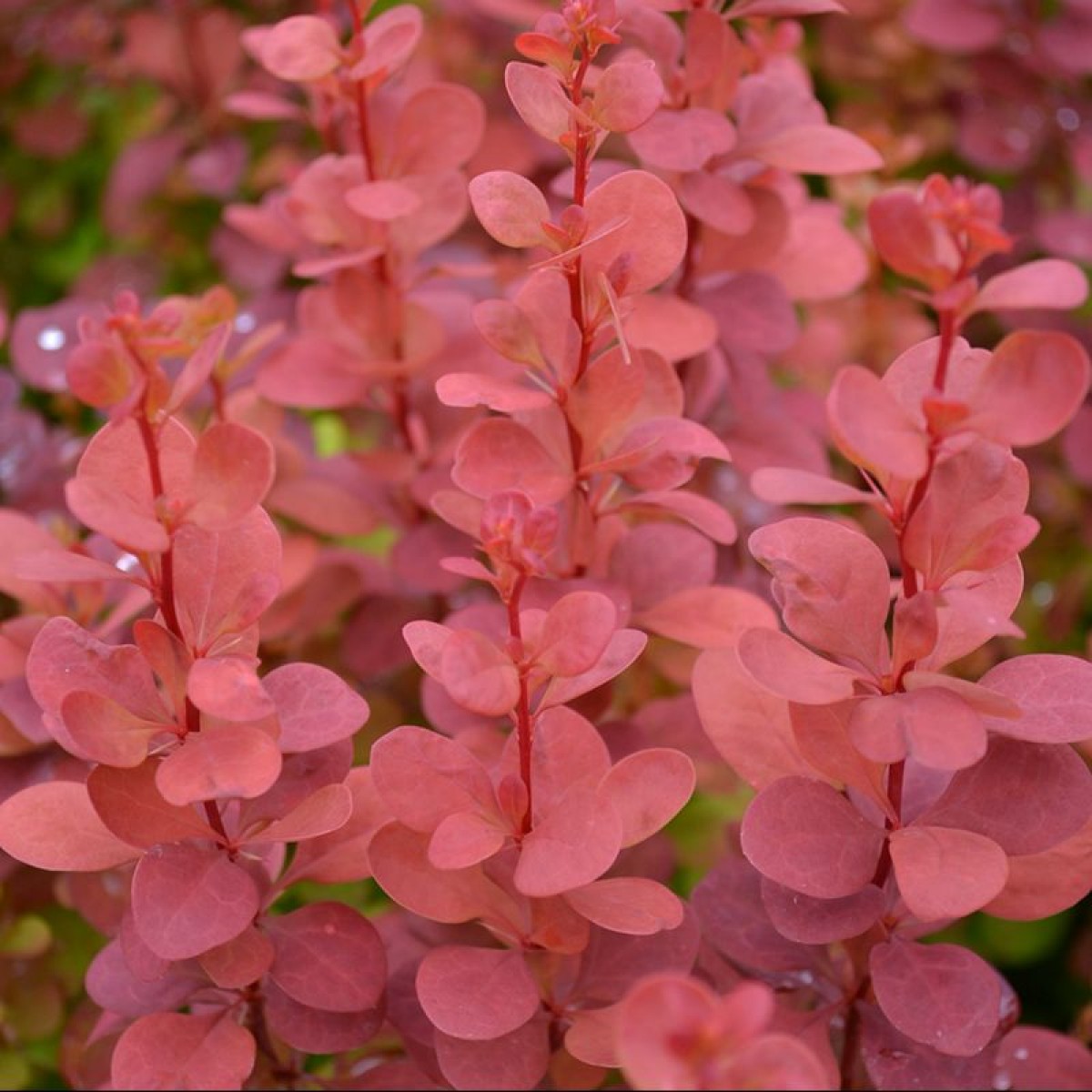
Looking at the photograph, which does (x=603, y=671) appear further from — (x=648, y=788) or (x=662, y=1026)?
(x=662, y=1026)

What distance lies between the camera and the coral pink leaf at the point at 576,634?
2.09 feet

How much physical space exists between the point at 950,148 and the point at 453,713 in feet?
3.62

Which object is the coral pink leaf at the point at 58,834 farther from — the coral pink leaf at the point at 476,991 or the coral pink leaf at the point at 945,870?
the coral pink leaf at the point at 945,870

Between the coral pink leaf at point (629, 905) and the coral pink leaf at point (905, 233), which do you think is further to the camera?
the coral pink leaf at point (629, 905)

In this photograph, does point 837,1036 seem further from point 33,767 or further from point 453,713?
point 33,767

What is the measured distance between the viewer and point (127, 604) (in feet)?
2.84

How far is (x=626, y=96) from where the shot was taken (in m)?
0.73

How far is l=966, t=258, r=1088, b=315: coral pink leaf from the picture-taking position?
60cm

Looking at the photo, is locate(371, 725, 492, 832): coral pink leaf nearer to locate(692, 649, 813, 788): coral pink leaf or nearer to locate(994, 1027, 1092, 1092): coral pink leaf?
locate(692, 649, 813, 788): coral pink leaf

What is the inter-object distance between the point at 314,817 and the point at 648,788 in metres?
0.16

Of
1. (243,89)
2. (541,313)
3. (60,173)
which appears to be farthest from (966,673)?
(60,173)

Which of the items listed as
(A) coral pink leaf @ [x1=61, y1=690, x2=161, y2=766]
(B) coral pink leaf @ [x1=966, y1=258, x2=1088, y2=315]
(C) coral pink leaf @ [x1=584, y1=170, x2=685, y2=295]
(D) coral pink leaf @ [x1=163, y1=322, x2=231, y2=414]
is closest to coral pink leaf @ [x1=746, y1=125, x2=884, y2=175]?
(C) coral pink leaf @ [x1=584, y1=170, x2=685, y2=295]

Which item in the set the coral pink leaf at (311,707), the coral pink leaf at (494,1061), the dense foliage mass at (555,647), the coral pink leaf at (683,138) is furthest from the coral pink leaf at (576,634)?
the coral pink leaf at (683,138)

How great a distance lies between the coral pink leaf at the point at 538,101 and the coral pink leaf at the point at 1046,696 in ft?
1.11
